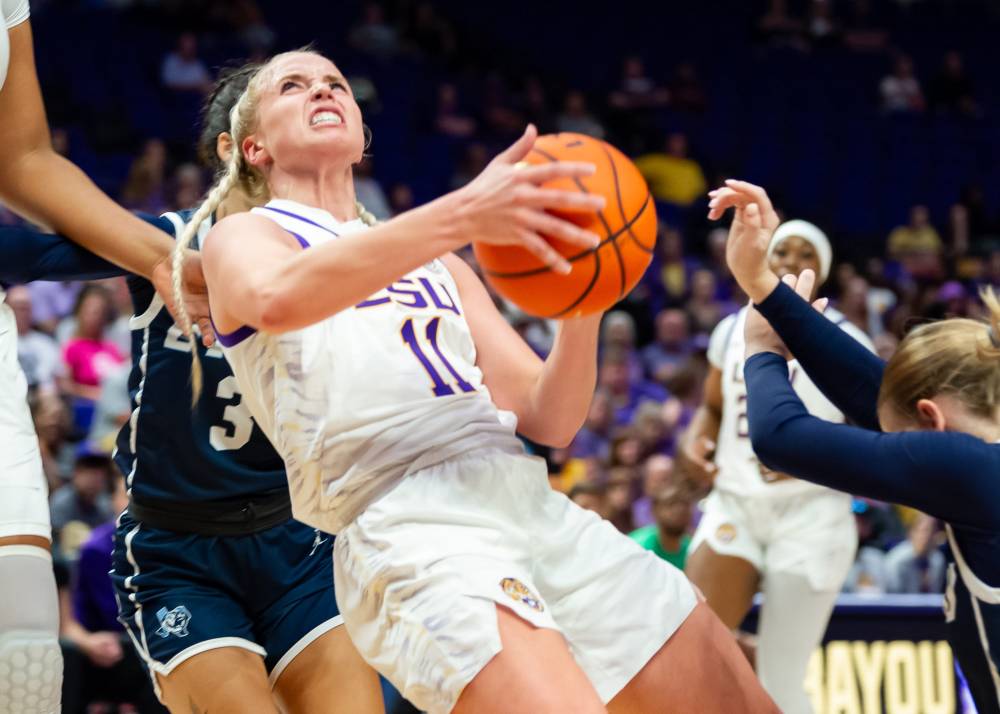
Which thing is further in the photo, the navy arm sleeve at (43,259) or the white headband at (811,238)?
the white headband at (811,238)

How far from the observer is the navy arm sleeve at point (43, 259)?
3.11m

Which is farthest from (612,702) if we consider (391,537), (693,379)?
(693,379)

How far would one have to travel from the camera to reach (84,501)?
673 centimetres

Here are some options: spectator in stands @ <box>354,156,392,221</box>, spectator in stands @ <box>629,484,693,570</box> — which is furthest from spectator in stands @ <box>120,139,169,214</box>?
spectator in stands @ <box>629,484,693,570</box>

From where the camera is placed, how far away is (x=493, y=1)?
15.2 meters

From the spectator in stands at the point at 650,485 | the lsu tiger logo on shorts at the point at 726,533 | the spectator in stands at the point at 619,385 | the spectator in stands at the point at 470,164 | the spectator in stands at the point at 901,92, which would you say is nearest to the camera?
the lsu tiger logo on shorts at the point at 726,533

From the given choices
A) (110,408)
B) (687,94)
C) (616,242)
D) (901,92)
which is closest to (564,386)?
(616,242)

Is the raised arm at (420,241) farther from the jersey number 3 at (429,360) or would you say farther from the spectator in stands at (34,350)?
the spectator in stands at (34,350)

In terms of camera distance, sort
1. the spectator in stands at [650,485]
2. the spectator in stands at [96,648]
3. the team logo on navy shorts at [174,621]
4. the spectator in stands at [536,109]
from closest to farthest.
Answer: the team logo on navy shorts at [174,621], the spectator in stands at [96,648], the spectator in stands at [650,485], the spectator in stands at [536,109]

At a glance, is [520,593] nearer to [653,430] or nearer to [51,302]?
[653,430]

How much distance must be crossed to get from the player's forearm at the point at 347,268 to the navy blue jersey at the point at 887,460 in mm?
857

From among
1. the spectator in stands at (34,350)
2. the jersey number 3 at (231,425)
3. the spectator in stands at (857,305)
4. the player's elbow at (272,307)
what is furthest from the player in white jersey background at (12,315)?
the spectator in stands at (857,305)

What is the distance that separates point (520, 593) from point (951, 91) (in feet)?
44.3

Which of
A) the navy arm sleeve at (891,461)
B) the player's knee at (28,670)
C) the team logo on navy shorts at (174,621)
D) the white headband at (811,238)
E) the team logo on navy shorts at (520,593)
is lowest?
the white headband at (811,238)
